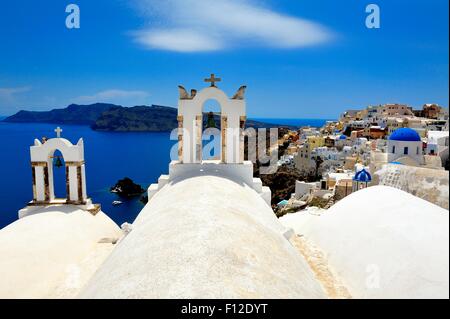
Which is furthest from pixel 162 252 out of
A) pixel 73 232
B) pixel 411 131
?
pixel 411 131

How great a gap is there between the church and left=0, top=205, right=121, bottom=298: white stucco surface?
0.9 inches

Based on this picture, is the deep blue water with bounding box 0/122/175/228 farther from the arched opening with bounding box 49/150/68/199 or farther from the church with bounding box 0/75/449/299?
the church with bounding box 0/75/449/299

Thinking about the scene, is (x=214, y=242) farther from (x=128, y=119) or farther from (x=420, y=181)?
(x=128, y=119)

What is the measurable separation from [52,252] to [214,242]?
15.5 feet

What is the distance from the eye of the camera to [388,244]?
4.82 metres

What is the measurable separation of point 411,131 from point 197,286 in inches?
1062

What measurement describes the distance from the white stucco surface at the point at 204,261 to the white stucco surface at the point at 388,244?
0.97 meters

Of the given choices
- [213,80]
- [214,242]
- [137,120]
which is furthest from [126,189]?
[137,120]

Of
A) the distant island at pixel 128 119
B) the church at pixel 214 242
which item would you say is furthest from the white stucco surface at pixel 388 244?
the distant island at pixel 128 119

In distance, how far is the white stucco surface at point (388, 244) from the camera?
3.80 m
